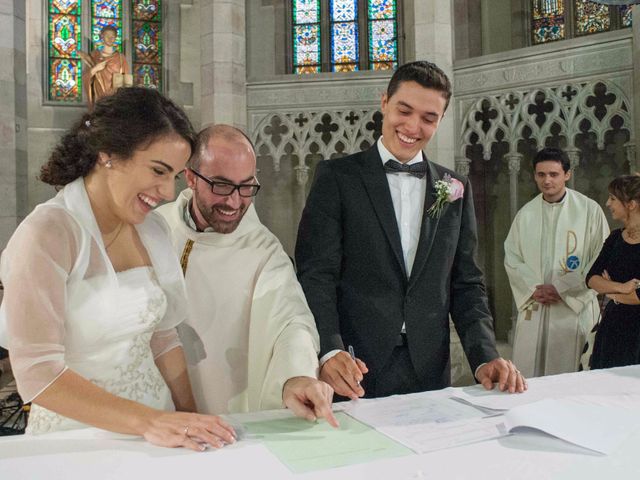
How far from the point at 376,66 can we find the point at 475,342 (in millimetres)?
8910

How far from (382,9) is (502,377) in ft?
31.6

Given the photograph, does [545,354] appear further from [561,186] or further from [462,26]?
[462,26]

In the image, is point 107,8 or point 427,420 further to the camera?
point 107,8

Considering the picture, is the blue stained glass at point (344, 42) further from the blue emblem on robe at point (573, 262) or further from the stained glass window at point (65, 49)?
the blue emblem on robe at point (573, 262)

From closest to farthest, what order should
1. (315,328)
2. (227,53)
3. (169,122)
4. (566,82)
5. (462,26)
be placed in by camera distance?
1. (169,122)
2. (315,328)
3. (566,82)
4. (227,53)
5. (462,26)

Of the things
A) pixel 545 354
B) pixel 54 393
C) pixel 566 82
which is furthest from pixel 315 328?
pixel 566 82

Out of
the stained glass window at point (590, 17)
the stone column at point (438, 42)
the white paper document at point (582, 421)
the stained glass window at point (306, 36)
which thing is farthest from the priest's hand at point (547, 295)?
the stained glass window at point (306, 36)

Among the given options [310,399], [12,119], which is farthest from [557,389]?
[12,119]

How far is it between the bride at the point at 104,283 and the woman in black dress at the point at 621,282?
3.08 meters

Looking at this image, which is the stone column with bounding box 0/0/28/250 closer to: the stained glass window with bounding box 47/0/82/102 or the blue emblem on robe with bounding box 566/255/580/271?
the stained glass window with bounding box 47/0/82/102

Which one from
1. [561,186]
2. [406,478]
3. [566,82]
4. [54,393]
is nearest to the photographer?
[406,478]

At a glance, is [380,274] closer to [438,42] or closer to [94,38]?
[438,42]

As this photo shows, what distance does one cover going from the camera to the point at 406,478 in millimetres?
→ 1288

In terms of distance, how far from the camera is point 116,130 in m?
1.67
